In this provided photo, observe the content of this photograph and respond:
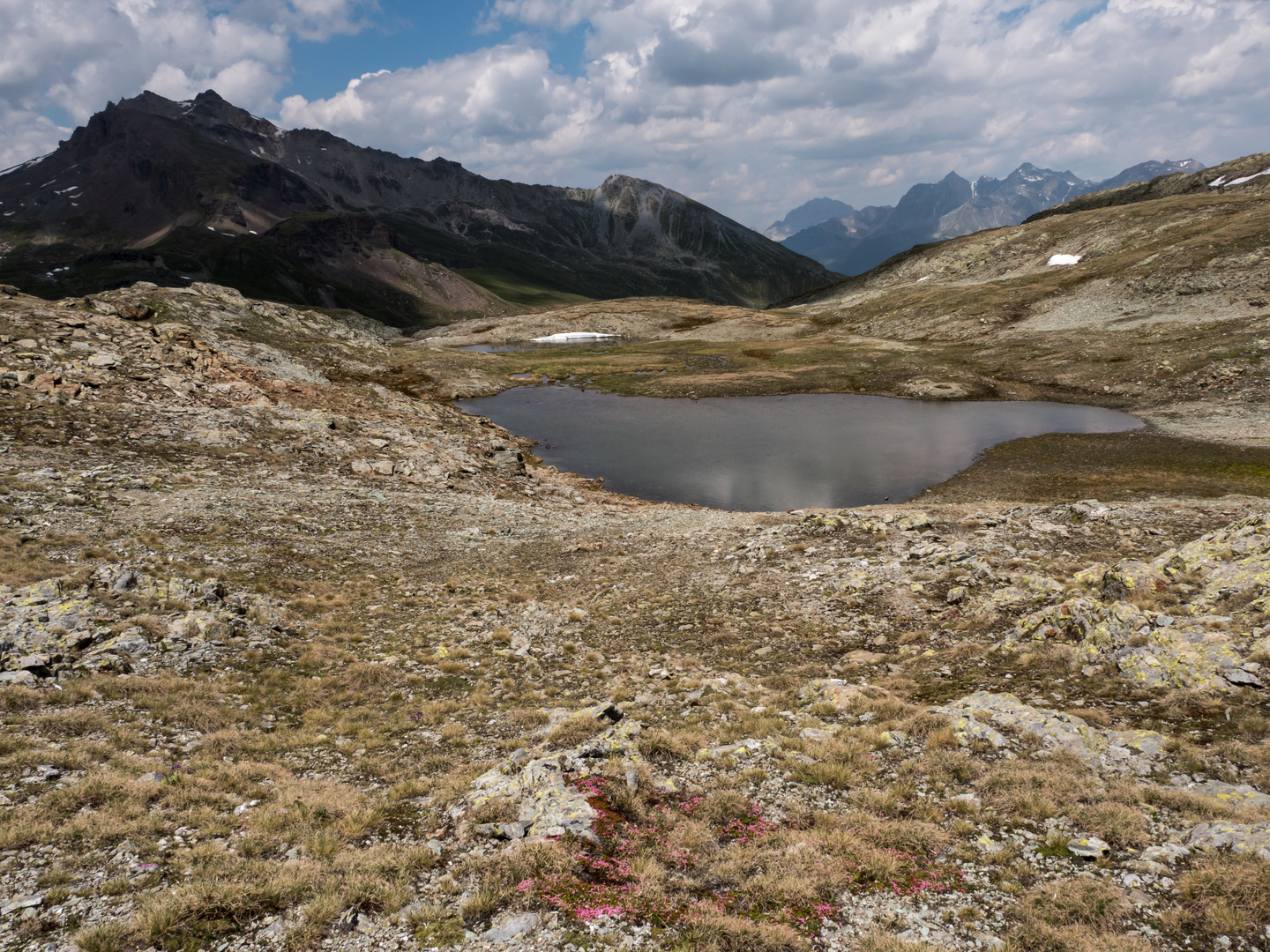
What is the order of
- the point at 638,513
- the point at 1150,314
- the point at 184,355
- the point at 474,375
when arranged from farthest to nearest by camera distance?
the point at 474,375
the point at 1150,314
the point at 184,355
the point at 638,513

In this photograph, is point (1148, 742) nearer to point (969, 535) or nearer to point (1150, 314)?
point (969, 535)

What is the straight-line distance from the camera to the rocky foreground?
863 centimetres

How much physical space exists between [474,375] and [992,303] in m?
116

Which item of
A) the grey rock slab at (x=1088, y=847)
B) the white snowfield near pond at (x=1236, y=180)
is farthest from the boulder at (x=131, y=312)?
the white snowfield near pond at (x=1236, y=180)

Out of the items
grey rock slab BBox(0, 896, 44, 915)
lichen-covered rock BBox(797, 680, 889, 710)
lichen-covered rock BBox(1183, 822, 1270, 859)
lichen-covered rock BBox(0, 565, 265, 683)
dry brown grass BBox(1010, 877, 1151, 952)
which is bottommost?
lichen-covered rock BBox(797, 680, 889, 710)

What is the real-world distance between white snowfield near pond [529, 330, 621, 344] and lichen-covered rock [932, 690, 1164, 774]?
177106mm

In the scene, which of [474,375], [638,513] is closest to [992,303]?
[474,375]

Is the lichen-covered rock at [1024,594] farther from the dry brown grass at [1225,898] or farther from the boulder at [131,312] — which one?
the boulder at [131,312]

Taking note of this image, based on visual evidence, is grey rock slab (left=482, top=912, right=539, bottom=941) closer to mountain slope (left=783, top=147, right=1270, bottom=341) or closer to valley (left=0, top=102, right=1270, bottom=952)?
valley (left=0, top=102, right=1270, bottom=952)

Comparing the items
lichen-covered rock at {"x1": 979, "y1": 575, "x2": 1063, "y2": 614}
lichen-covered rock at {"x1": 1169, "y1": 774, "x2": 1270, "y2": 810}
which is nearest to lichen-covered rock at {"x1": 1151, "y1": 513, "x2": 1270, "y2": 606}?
lichen-covered rock at {"x1": 979, "y1": 575, "x2": 1063, "y2": 614}

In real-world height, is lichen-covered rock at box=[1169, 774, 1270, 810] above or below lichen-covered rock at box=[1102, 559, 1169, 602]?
below

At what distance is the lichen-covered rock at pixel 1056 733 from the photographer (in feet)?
39.0

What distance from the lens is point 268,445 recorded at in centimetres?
3806

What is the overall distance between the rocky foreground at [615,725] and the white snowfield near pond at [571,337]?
159 m
